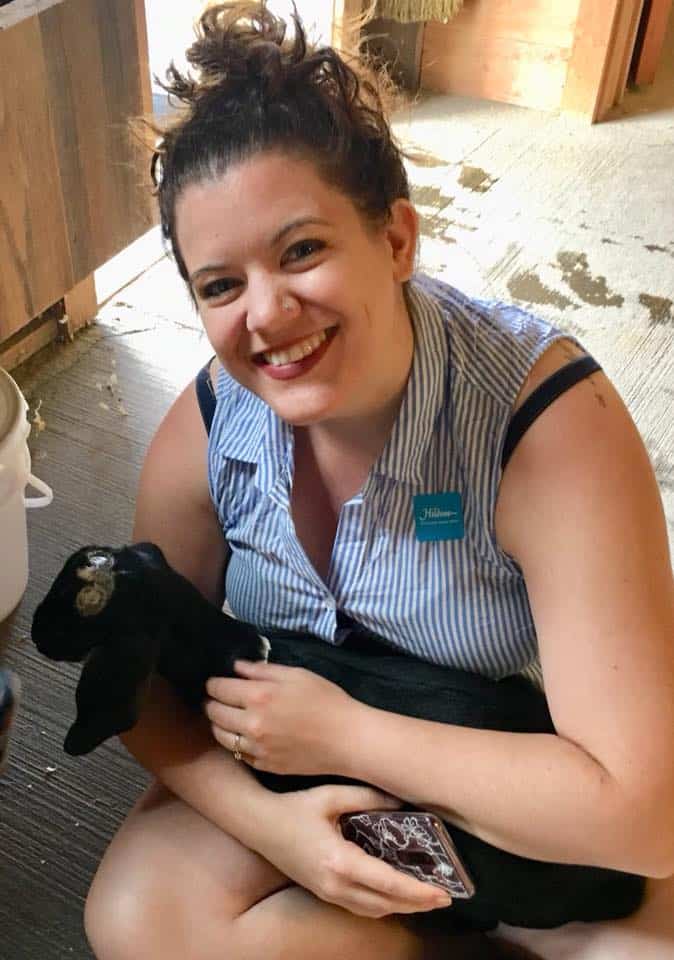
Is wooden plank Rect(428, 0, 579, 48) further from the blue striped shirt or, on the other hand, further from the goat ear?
the goat ear

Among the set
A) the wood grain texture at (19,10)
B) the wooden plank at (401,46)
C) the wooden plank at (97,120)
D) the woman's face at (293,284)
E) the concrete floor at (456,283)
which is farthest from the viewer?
the wooden plank at (401,46)

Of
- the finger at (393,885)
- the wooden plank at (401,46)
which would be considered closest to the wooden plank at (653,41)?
the wooden plank at (401,46)

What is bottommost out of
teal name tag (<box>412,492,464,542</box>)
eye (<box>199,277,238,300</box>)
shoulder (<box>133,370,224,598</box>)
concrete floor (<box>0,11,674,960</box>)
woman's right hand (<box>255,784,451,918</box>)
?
concrete floor (<box>0,11,674,960</box>)

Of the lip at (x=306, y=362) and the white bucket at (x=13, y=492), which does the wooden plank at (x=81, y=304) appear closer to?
the white bucket at (x=13, y=492)

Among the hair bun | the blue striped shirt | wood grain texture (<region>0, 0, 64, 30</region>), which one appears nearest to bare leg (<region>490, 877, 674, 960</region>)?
the blue striped shirt

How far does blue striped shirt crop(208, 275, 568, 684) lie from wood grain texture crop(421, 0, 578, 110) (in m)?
2.07

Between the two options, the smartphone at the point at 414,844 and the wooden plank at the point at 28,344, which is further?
the wooden plank at the point at 28,344

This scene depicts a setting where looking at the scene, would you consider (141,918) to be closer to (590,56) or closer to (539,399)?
(539,399)

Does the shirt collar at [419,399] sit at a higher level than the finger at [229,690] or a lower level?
higher

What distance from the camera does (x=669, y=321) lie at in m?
1.98

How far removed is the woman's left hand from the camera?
847mm

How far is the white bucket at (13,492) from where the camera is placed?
125 centimetres

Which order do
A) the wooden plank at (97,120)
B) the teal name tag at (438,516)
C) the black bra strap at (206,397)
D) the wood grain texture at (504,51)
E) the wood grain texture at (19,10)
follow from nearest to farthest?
the teal name tag at (438,516)
the black bra strap at (206,397)
the wood grain texture at (19,10)
the wooden plank at (97,120)
the wood grain texture at (504,51)

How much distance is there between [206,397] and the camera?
3.14ft
